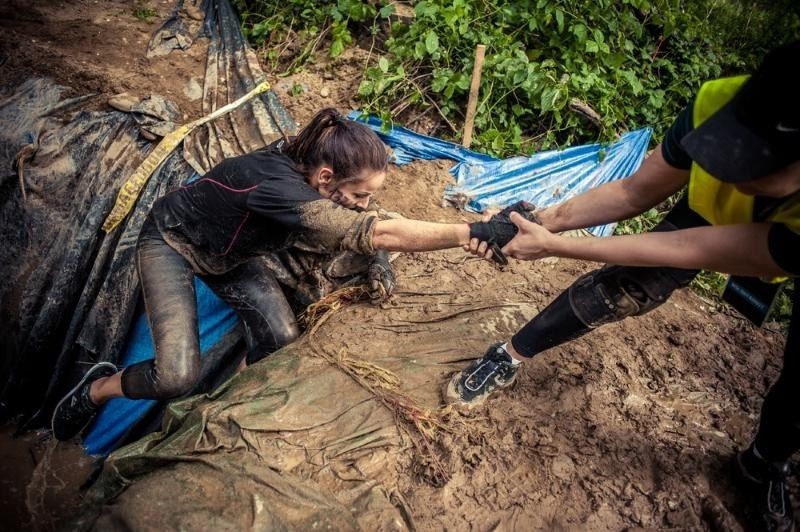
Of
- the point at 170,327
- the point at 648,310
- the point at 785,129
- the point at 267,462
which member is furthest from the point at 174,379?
the point at 785,129

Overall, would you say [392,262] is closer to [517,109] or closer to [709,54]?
[517,109]

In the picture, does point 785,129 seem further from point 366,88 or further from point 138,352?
point 138,352

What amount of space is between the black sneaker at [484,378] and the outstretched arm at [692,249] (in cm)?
54

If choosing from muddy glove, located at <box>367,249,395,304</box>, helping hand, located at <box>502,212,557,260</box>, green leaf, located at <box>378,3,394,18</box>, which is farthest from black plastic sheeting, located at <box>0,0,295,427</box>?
helping hand, located at <box>502,212,557,260</box>

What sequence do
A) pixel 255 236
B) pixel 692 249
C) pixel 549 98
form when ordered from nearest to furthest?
1. pixel 692 249
2. pixel 255 236
3. pixel 549 98

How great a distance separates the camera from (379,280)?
2734 millimetres

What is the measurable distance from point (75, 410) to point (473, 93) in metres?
3.25

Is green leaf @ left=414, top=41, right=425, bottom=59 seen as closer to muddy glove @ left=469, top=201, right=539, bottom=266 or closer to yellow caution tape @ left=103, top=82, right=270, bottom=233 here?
yellow caution tape @ left=103, top=82, right=270, bottom=233

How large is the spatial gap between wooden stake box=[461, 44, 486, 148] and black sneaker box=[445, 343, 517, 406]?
2139 millimetres

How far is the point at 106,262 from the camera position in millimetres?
3373

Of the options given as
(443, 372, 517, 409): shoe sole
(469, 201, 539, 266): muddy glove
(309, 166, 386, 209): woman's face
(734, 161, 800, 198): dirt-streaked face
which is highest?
(734, 161, 800, 198): dirt-streaked face

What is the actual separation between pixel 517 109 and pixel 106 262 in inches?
122

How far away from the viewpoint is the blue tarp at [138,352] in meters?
3.17

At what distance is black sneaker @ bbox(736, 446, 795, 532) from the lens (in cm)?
173
